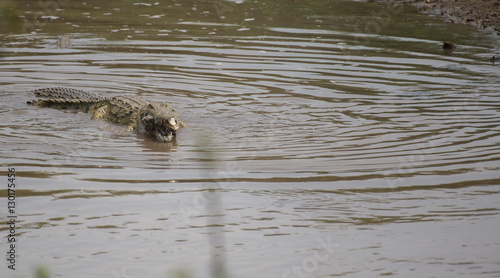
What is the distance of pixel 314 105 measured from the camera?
10.3m

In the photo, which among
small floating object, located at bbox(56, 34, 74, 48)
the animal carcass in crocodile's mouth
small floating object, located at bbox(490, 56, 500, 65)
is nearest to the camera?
the animal carcass in crocodile's mouth

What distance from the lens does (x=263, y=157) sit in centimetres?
765

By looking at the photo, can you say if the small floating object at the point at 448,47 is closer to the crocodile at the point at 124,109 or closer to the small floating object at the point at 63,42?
the crocodile at the point at 124,109

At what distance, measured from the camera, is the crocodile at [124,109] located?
870 centimetres

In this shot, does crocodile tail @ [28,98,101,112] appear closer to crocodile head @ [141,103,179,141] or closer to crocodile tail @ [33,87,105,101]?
crocodile tail @ [33,87,105,101]

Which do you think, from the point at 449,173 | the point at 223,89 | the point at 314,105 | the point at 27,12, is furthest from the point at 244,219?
the point at 27,12

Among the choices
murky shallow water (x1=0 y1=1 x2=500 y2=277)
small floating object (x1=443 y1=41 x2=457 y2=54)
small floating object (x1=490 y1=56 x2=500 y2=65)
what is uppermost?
small floating object (x1=443 y1=41 x2=457 y2=54)

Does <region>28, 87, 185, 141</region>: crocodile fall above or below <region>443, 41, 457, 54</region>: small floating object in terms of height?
below

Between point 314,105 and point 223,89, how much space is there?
1.79m

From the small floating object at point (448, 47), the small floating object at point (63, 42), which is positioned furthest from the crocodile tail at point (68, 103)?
the small floating object at point (448, 47)

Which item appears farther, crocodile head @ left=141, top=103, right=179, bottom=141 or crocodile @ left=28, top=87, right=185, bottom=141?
crocodile @ left=28, top=87, right=185, bottom=141

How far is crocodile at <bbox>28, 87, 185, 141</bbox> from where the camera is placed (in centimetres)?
870

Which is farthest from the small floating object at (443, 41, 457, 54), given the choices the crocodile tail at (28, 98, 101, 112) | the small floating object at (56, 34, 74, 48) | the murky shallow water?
the small floating object at (56, 34, 74, 48)

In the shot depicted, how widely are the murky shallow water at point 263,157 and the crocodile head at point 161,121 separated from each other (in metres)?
0.21
